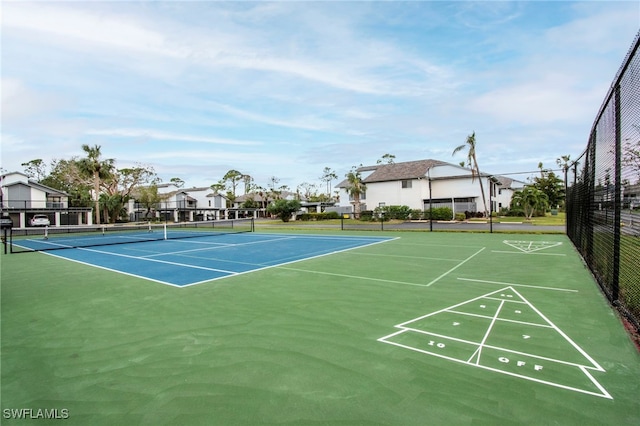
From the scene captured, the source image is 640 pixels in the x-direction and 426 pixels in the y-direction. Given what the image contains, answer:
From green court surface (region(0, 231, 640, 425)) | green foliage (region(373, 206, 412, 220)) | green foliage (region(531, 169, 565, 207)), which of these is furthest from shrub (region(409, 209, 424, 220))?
green court surface (region(0, 231, 640, 425))

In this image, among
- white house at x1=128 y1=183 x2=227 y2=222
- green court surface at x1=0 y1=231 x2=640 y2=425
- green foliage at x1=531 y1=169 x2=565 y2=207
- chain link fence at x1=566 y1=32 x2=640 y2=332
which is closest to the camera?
green court surface at x1=0 y1=231 x2=640 y2=425

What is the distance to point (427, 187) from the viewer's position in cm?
4272

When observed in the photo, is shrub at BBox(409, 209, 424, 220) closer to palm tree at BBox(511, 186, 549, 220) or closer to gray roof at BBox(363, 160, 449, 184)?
gray roof at BBox(363, 160, 449, 184)

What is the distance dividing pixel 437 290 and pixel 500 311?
5.17 feet

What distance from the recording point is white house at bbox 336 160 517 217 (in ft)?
134

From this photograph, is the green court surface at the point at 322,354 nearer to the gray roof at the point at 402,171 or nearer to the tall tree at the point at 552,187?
the gray roof at the point at 402,171

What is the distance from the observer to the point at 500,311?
5.54 meters

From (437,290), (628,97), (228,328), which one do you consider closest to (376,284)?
(437,290)

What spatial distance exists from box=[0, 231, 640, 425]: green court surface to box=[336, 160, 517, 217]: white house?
35.0 m

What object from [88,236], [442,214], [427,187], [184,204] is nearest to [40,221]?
[88,236]

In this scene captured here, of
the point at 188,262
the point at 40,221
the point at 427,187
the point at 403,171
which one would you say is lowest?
the point at 188,262

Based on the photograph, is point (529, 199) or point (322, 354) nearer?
point (322, 354)

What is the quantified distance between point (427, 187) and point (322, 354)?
41.3 m

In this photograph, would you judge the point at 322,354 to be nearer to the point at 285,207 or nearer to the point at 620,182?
the point at 620,182
